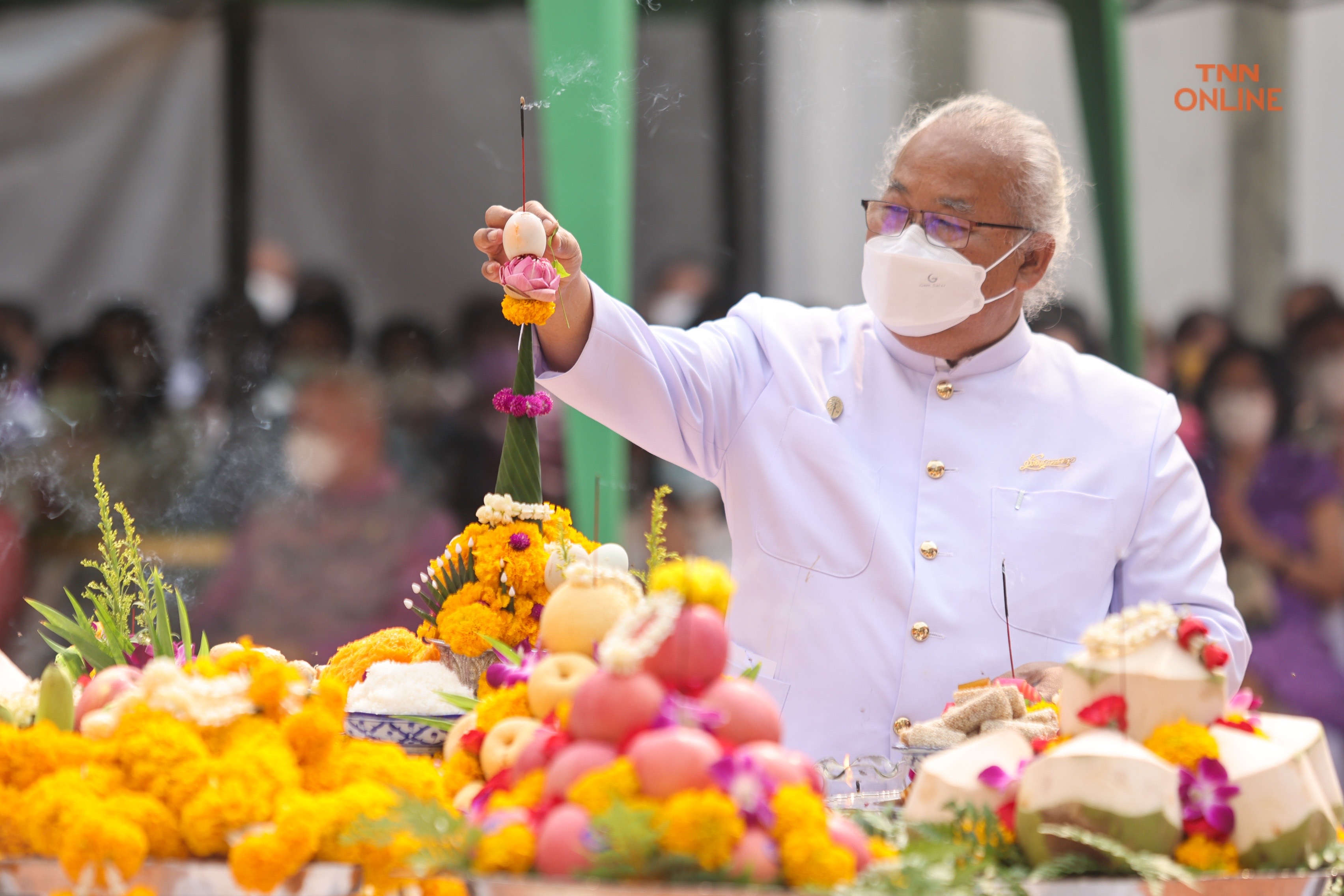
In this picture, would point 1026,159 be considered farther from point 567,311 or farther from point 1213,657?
point 1213,657

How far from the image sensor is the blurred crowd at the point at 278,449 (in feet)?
12.7

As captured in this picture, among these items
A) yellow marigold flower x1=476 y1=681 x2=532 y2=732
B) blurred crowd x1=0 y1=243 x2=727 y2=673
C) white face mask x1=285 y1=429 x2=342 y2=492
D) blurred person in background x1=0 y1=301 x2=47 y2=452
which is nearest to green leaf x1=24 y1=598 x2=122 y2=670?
yellow marigold flower x1=476 y1=681 x2=532 y2=732

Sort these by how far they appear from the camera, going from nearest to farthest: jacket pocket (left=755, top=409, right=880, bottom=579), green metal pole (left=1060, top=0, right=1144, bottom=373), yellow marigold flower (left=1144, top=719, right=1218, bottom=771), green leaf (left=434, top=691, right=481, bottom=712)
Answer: yellow marigold flower (left=1144, top=719, right=1218, bottom=771)
green leaf (left=434, top=691, right=481, bottom=712)
jacket pocket (left=755, top=409, right=880, bottom=579)
green metal pole (left=1060, top=0, right=1144, bottom=373)

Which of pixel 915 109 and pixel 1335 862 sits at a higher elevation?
pixel 915 109

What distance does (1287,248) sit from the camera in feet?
17.5

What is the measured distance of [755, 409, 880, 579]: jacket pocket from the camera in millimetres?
2291

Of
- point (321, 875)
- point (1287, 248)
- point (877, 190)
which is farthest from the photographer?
point (1287, 248)

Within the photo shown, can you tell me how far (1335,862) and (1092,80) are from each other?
11.4 feet

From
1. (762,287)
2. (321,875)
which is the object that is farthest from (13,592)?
(321,875)

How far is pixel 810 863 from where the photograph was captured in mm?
1023

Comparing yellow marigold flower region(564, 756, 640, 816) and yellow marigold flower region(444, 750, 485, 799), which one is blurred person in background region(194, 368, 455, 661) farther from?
yellow marigold flower region(564, 756, 640, 816)

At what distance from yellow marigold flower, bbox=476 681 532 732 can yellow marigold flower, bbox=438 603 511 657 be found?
0.71 feet

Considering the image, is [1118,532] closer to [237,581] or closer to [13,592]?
[237,581]

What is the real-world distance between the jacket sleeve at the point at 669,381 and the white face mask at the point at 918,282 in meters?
0.27
